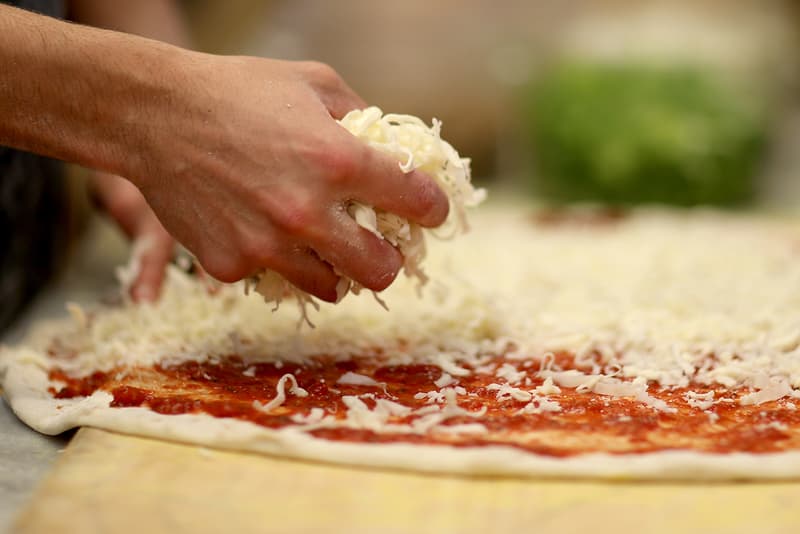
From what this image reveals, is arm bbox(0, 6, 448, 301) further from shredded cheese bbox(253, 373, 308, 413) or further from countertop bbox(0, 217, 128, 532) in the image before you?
countertop bbox(0, 217, 128, 532)

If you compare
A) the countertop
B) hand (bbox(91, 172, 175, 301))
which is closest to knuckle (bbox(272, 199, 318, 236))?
the countertop

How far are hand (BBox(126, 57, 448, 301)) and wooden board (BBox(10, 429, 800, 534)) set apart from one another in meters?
0.30

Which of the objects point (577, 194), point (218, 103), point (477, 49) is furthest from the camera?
point (477, 49)

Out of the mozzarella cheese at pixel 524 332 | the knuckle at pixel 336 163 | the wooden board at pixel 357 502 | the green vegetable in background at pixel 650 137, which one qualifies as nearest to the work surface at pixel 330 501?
the wooden board at pixel 357 502

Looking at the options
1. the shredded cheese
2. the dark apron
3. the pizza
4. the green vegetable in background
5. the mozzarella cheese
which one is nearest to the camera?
the pizza

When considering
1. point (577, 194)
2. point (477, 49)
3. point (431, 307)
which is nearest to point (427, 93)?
point (477, 49)

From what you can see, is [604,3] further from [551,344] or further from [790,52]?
[551,344]

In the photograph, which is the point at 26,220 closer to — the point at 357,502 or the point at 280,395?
the point at 280,395

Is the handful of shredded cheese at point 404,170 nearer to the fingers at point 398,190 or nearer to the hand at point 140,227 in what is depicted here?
the fingers at point 398,190

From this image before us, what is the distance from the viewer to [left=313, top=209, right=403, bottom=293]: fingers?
4.38 ft

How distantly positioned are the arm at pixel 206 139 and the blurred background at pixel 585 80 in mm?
2135

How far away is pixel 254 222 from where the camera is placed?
1314 millimetres

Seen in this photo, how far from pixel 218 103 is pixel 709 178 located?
2464mm

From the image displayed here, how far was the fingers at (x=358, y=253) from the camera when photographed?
4.38 feet
